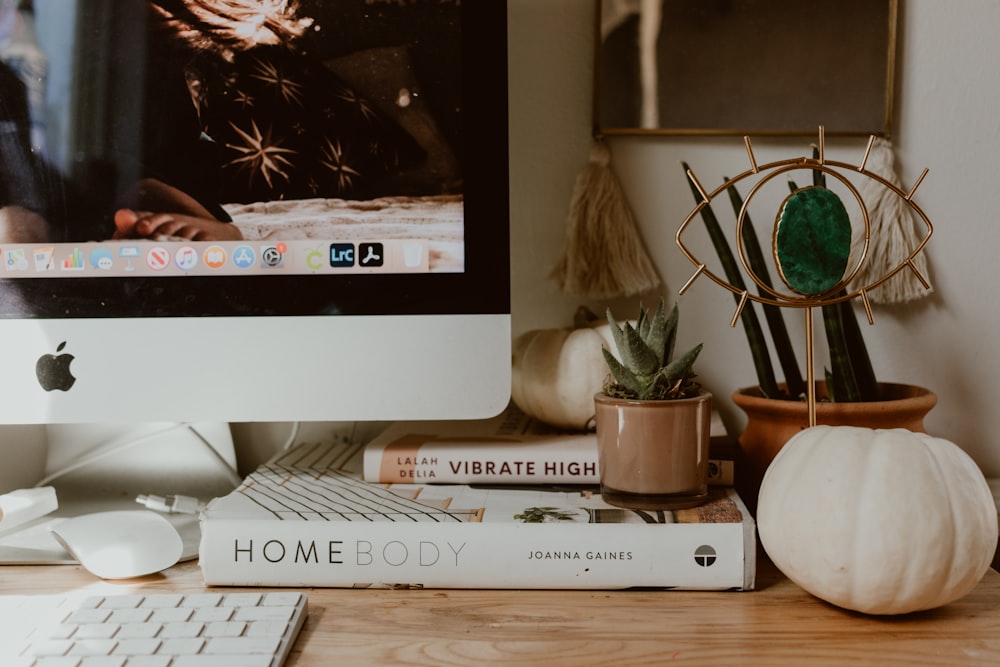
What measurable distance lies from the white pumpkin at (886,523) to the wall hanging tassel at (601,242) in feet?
1.09

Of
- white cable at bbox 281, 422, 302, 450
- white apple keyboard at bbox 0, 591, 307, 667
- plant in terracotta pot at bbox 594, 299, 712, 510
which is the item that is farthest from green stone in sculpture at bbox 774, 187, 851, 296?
white cable at bbox 281, 422, 302, 450

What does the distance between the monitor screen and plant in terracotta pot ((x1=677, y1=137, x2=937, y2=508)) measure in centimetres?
19

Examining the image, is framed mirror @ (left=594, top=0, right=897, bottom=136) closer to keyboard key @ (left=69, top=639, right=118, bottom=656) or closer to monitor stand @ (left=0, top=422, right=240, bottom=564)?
monitor stand @ (left=0, top=422, right=240, bottom=564)

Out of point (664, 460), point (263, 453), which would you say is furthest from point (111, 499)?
point (664, 460)

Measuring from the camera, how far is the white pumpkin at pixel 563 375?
0.70 m

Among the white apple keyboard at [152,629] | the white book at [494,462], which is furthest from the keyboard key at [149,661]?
the white book at [494,462]

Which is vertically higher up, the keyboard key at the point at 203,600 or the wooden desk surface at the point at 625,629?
the keyboard key at the point at 203,600

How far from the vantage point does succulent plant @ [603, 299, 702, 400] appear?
0.59 meters

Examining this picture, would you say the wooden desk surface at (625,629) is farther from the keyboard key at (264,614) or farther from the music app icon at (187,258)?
the music app icon at (187,258)

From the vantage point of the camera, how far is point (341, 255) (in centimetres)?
63

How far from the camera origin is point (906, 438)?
0.52m

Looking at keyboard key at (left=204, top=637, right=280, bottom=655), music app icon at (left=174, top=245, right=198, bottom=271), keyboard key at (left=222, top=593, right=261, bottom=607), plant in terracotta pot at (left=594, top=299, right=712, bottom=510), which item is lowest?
keyboard key at (left=204, top=637, right=280, bottom=655)

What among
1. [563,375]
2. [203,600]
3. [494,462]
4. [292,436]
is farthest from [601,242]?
[203,600]

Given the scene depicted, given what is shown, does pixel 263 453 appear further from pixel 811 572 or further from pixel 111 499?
pixel 811 572
